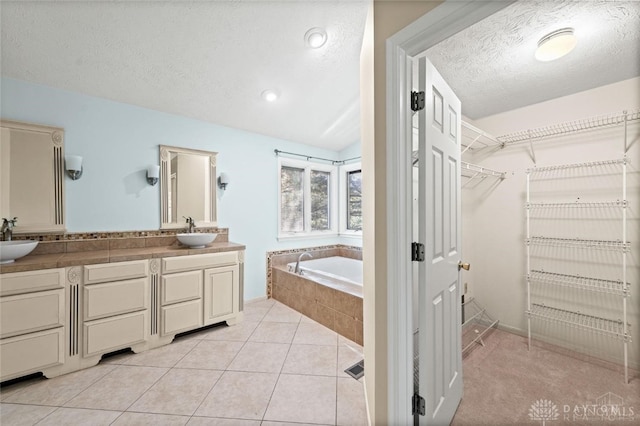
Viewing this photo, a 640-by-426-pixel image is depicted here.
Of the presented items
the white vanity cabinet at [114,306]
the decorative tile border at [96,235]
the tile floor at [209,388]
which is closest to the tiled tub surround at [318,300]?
the tile floor at [209,388]

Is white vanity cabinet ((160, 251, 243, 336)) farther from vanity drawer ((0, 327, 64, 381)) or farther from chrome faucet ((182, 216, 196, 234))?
vanity drawer ((0, 327, 64, 381))

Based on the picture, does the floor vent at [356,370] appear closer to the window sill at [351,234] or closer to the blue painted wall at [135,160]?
the blue painted wall at [135,160]

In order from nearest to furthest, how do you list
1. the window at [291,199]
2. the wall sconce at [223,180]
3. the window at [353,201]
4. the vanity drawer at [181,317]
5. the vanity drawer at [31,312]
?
the vanity drawer at [31,312]
the vanity drawer at [181,317]
the wall sconce at [223,180]
the window at [291,199]
the window at [353,201]

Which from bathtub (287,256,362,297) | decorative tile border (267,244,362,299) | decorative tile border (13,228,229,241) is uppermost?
decorative tile border (13,228,229,241)

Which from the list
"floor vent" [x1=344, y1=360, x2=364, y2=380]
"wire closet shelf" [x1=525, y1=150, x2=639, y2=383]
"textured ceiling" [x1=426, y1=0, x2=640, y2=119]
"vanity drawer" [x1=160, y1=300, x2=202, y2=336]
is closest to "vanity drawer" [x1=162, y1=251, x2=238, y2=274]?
"vanity drawer" [x1=160, y1=300, x2=202, y2=336]

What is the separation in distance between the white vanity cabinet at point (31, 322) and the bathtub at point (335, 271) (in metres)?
2.22

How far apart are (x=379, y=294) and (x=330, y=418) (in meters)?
0.91

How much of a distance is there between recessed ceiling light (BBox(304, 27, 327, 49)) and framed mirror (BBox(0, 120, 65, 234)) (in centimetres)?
237

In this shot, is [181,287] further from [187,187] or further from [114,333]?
[187,187]

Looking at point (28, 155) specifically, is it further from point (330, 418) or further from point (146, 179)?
point (330, 418)

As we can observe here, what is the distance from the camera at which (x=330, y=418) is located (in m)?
1.52

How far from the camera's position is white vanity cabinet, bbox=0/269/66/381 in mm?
1723

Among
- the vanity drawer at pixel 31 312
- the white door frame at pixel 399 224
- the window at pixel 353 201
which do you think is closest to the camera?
the white door frame at pixel 399 224

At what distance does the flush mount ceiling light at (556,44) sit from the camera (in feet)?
5.22
